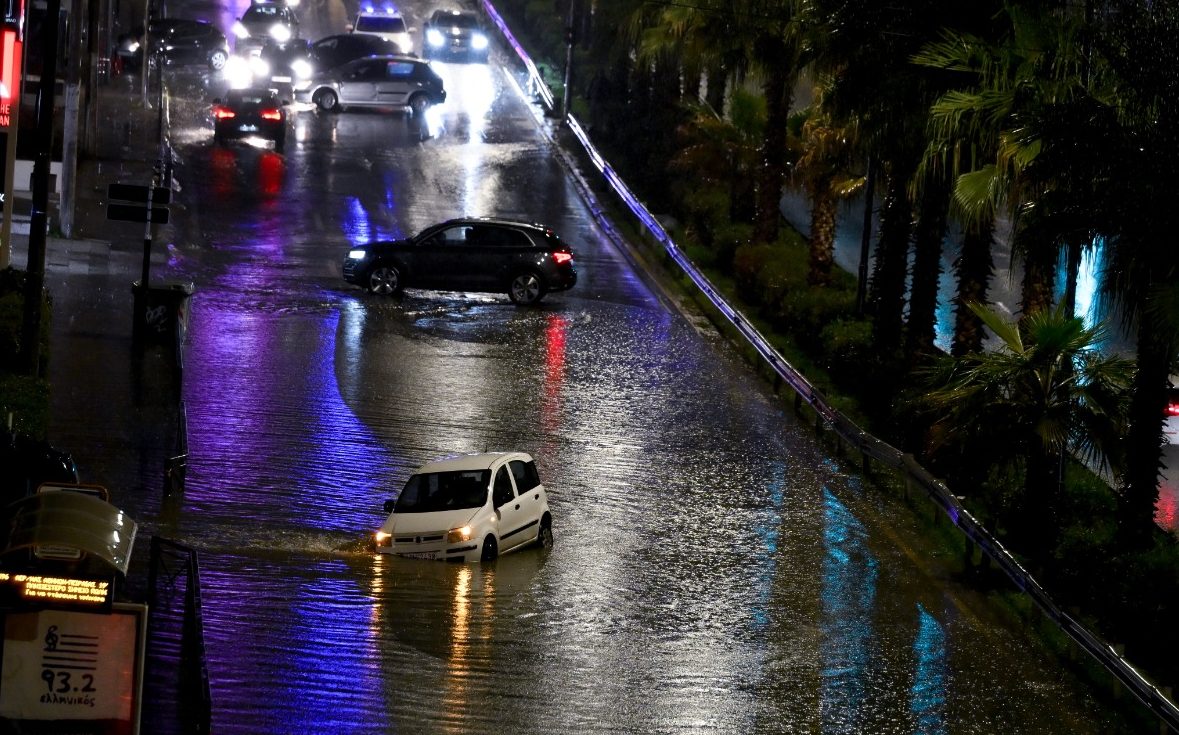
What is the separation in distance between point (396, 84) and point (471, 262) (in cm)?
1807

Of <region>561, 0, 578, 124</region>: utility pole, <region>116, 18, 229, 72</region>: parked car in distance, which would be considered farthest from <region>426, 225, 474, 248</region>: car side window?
<region>116, 18, 229, 72</region>: parked car in distance

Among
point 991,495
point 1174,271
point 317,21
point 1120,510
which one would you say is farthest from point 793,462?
point 317,21

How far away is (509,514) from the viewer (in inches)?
733

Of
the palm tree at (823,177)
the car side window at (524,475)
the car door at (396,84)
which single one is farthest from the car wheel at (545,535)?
the car door at (396,84)

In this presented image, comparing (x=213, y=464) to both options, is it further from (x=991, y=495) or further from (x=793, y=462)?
(x=991, y=495)

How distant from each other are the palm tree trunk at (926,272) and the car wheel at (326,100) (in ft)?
87.8

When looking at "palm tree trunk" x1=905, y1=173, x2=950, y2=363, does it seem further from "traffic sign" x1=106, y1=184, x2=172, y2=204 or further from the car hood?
"traffic sign" x1=106, y1=184, x2=172, y2=204

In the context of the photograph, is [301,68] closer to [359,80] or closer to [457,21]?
[359,80]

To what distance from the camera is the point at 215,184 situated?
1543 inches

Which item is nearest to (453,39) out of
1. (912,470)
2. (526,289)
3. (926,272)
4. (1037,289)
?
(526,289)

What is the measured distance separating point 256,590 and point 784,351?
14809 millimetres

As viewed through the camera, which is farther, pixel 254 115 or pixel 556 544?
pixel 254 115

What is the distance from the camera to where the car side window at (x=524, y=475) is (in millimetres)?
19031

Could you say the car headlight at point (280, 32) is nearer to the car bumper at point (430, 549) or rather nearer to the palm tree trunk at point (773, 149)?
the palm tree trunk at point (773, 149)
